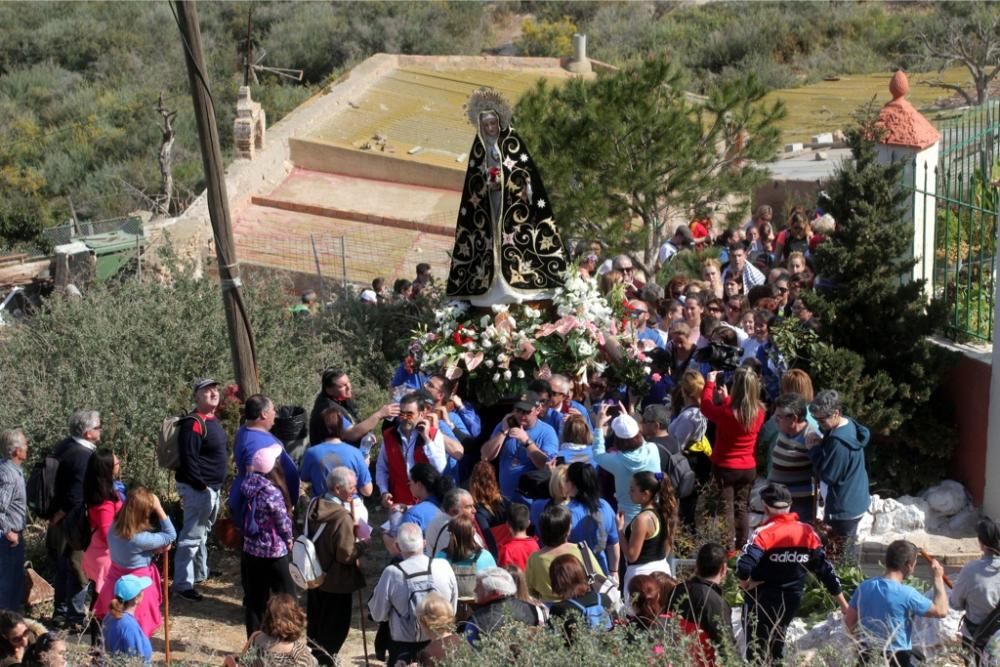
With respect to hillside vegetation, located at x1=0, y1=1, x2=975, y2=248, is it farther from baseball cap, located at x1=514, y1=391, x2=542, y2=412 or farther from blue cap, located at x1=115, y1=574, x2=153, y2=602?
blue cap, located at x1=115, y1=574, x2=153, y2=602

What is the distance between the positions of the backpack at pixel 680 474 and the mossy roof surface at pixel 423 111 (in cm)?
1281

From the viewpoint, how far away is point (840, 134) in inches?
880

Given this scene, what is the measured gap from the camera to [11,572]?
8.68m

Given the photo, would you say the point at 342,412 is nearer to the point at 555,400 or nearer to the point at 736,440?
the point at 555,400

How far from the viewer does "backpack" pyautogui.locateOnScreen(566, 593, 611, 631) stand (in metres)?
6.64

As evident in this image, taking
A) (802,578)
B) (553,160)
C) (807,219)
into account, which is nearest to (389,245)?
(553,160)

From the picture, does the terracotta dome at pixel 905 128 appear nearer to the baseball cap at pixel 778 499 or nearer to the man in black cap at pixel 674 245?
the man in black cap at pixel 674 245

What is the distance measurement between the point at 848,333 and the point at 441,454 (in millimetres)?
3333

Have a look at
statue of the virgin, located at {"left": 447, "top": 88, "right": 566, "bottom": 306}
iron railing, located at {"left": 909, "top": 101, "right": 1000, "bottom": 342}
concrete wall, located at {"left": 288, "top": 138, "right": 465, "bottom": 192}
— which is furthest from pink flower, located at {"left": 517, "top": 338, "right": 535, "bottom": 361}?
concrete wall, located at {"left": 288, "top": 138, "right": 465, "bottom": 192}

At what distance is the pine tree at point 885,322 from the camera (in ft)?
32.0

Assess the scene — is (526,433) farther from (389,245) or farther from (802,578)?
(389,245)

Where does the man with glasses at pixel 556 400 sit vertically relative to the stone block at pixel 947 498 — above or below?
above

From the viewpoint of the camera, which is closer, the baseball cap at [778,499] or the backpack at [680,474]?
the baseball cap at [778,499]

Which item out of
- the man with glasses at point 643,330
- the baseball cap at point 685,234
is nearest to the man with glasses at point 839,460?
the man with glasses at point 643,330
